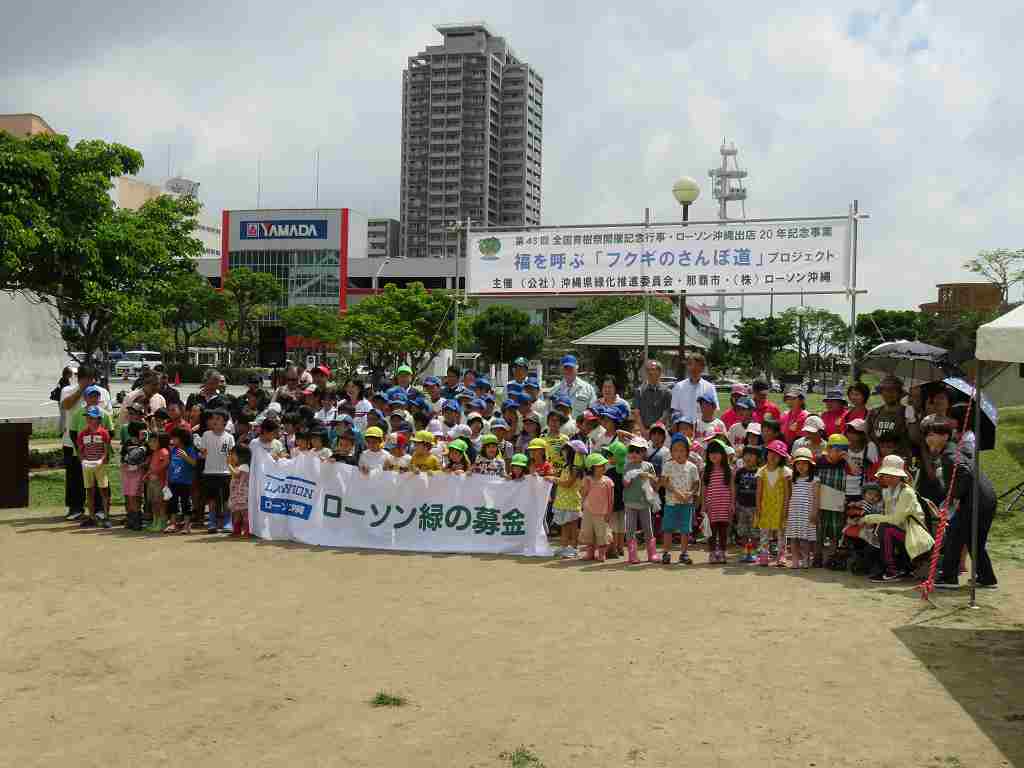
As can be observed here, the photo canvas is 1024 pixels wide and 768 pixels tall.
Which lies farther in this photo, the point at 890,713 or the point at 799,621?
the point at 799,621

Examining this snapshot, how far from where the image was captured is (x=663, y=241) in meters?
12.2

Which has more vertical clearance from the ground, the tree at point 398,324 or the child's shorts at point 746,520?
the tree at point 398,324

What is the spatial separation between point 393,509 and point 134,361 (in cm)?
6356

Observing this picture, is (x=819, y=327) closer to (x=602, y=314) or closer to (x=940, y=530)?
(x=602, y=314)

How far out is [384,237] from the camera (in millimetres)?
157875

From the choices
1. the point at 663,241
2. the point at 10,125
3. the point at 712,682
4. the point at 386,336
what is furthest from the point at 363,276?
the point at 712,682

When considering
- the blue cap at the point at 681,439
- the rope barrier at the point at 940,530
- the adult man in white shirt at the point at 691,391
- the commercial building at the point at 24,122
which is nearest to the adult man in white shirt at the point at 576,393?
the adult man in white shirt at the point at 691,391

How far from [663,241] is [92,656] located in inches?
344

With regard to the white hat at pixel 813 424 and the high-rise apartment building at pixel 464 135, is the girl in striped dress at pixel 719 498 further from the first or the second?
the high-rise apartment building at pixel 464 135

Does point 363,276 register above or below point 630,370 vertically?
above

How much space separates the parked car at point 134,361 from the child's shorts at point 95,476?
5201 centimetres

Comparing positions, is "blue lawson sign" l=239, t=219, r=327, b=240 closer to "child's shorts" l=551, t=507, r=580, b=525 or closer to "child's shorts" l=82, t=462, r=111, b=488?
"child's shorts" l=82, t=462, r=111, b=488

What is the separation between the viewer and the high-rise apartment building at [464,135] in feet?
470

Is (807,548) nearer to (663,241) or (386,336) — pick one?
(663,241)
